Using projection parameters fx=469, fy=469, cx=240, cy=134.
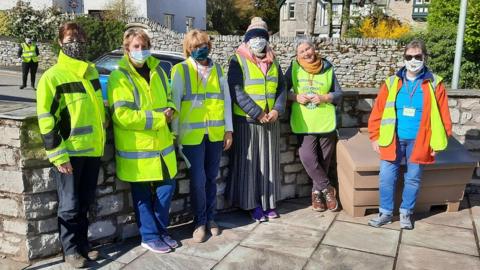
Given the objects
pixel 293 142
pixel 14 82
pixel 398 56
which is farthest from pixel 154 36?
pixel 293 142

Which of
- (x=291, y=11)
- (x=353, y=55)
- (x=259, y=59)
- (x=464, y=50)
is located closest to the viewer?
(x=259, y=59)

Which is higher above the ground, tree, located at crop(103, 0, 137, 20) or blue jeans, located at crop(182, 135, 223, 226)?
tree, located at crop(103, 0, 137, 20)

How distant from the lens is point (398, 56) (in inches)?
740

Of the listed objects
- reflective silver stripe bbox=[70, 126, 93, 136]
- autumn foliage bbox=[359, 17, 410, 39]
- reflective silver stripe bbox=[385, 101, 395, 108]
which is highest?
autumn foliage bbox=[359, 17, 410, 39]

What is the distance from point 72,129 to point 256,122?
5.68ft

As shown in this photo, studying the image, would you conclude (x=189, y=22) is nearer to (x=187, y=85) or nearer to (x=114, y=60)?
(x=114, y=60)

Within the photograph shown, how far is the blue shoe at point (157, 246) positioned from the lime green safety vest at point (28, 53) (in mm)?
12818

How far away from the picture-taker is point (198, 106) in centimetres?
394

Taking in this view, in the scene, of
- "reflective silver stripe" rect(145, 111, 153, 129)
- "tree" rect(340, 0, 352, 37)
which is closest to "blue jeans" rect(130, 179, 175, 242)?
"reflective silver stripe" rect(145, 111, 153, 129)

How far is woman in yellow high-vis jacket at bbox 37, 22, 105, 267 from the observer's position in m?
3.16

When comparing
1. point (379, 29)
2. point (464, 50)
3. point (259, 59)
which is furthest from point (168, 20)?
point (259, 59)

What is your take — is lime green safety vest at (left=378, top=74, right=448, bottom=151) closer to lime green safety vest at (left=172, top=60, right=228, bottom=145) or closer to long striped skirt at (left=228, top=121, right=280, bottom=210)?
long striped skirt at (left=228, top=121, right=280, bottom=210)

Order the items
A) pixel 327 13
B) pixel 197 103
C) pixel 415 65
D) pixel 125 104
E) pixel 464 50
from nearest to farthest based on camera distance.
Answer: pixel 125 104, pixel 197 103, pixel 415 65, pixel 464 50, pixel 327 13

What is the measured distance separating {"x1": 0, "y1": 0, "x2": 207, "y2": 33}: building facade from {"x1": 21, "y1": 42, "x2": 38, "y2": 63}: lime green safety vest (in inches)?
448
